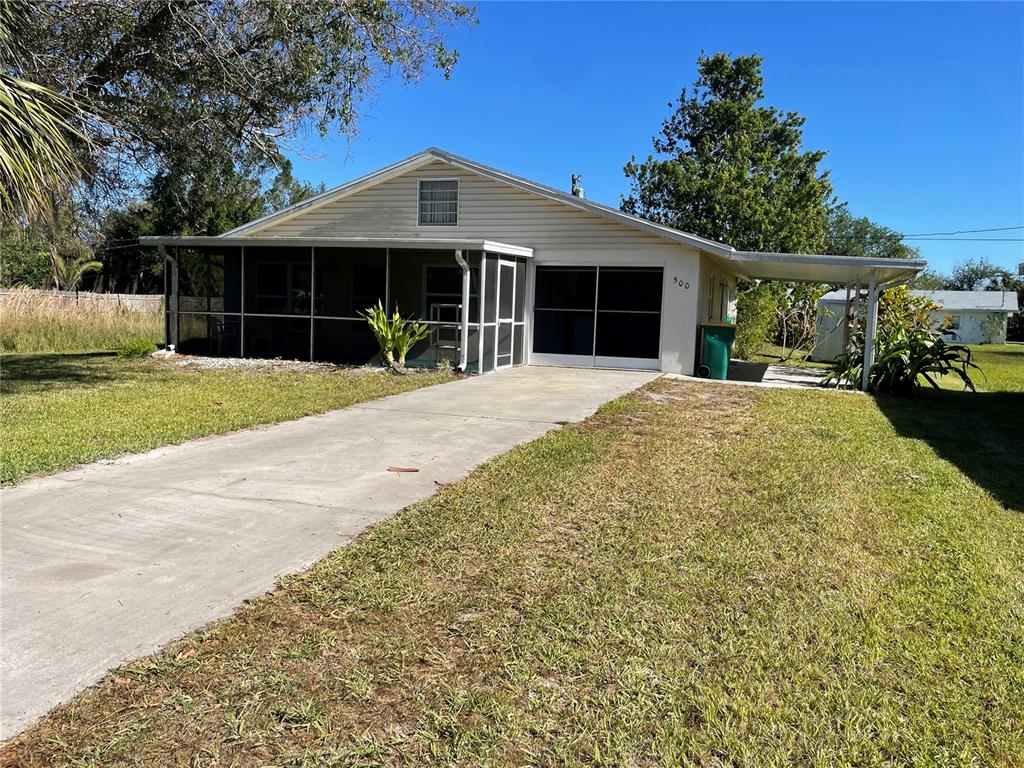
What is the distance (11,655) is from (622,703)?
2497 millimetres

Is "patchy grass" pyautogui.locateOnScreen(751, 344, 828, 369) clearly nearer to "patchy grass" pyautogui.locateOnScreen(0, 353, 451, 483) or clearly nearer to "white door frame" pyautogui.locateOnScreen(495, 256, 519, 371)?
"white door frame" pyautogui.locateOnScreen(495, 256, 519, 371)

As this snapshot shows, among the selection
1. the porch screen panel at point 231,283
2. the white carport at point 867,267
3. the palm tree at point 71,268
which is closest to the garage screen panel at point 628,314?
the white carport at point 867,267

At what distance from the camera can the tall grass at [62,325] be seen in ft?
60.0

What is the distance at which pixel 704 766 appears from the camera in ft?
8.07

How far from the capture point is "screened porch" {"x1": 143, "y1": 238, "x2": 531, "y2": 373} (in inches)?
572

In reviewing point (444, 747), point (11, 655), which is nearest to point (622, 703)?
point (444, 747)

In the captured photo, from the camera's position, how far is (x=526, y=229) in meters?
16.0

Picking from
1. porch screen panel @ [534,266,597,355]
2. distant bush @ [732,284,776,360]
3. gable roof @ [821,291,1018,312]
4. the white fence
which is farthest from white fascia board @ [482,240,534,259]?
gable roof @ [821,291,1018,312]

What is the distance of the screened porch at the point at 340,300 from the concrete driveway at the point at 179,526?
6.15m

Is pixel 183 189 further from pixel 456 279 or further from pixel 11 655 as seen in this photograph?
pixel 11 655

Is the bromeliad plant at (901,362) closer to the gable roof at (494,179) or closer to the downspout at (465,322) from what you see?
the gable roof at (494,179)

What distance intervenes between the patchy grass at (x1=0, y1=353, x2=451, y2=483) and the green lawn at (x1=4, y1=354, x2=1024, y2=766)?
3460 millimetres

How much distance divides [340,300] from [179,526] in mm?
12931

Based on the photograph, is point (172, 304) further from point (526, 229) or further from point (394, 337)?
point (526, 229)
